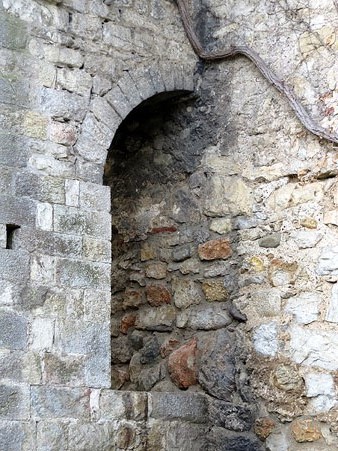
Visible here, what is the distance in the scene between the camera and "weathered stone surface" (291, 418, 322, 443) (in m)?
4.45

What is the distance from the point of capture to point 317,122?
473 cm

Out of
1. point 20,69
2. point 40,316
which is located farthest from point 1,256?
point 20,69

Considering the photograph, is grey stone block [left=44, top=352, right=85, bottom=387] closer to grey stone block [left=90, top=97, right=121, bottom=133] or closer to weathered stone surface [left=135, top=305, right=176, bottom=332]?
weathered stone surface [left=135, top=305, right=176, bottom=332]

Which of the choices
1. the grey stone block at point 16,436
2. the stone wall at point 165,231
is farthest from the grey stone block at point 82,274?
the grey stone block at point 16,436

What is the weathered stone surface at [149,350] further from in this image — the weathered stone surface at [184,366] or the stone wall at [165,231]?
the weathered stone surface at [184,366]

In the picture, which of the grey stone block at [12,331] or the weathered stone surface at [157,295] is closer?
the grey stone block at [12,331]

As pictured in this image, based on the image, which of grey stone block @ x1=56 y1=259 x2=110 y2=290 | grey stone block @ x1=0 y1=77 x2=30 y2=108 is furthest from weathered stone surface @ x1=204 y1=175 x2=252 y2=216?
grey stone block @ x1=0 y1=77 x2=30 y2=108

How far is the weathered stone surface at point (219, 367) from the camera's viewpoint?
4777mm

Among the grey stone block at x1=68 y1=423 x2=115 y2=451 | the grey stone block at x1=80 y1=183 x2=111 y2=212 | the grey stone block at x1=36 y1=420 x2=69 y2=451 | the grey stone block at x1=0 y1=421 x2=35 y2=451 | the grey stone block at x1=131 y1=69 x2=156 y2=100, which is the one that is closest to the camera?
the grey stone block at x1=0 y1=421 x2=35 y2=451

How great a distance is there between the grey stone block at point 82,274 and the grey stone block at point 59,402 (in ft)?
1.57

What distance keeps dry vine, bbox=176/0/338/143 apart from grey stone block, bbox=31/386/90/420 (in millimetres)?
1656

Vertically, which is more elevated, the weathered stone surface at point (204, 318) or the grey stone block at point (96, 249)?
the grey stone block at point (96, 249)

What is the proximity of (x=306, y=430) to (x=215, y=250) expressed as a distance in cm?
105

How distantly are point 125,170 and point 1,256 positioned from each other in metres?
1.49
